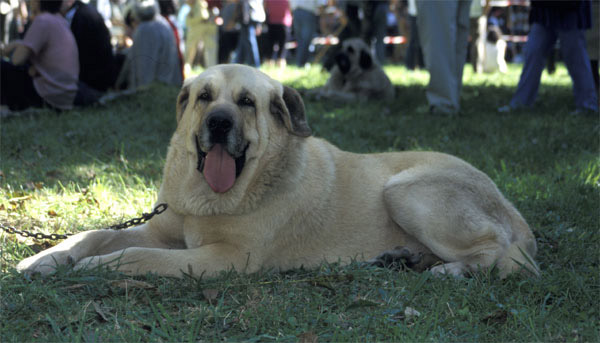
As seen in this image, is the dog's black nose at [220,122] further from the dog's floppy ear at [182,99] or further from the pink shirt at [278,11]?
the pink shirt at [278,11]

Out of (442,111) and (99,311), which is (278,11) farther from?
(99,311)

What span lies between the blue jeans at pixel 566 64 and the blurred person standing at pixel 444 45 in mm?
983

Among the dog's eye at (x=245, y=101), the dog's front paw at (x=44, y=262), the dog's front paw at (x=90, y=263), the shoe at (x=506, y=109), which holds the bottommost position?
the shoe at (x=506, y=109)

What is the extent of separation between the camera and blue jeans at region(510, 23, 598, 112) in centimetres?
832

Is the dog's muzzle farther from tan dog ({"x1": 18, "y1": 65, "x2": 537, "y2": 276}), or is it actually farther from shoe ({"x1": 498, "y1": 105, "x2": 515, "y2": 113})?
shoe ({"x1": 498, "y1": 105, "x2": 515, "y2": 113})

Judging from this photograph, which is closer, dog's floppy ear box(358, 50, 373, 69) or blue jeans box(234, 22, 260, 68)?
dog's floppy ear box(358, 50, 373, 69)

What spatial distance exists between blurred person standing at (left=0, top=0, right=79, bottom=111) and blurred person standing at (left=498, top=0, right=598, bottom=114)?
6314 millimetres

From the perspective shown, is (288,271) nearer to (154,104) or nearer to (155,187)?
(155,187)

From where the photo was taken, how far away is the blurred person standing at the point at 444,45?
826cm

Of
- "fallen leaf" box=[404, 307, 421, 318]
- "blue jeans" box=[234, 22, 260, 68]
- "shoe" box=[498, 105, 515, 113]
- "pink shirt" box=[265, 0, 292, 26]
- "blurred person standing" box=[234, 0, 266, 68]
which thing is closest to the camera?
"fallen leaf" box=[404, 307, 421, 318]

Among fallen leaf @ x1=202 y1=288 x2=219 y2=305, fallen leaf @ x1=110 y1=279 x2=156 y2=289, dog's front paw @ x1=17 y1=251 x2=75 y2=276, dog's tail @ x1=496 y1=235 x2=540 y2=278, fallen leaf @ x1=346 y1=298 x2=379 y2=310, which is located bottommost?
dog's tail @ x1=496 y1=235 x2=540 y2=278

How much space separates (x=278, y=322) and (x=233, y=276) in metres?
0.62

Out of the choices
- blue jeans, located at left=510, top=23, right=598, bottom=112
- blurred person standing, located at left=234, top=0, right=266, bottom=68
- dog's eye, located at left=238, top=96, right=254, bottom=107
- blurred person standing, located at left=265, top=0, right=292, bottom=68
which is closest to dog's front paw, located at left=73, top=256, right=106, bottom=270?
dog's eye, located at left=238, top=96, right=254, bottom=107

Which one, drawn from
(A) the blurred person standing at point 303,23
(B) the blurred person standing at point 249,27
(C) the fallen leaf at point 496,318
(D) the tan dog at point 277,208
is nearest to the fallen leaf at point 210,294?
(D) the tan dog at point 277,208
